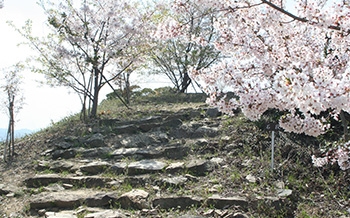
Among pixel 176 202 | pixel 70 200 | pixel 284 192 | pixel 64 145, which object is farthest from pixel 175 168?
pixel 64 145

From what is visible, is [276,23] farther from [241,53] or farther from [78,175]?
[78,175]

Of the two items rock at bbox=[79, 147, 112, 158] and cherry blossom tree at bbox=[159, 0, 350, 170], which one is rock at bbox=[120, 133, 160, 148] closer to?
rock at bbox=[79, 147, 112, 158]

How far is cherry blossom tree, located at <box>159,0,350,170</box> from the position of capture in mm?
2379

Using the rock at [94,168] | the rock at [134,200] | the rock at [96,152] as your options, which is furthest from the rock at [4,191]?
the rock at [134,200]

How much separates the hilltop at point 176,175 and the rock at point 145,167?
0.02 m

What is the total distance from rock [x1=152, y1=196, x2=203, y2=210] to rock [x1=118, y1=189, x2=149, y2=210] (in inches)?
6.9

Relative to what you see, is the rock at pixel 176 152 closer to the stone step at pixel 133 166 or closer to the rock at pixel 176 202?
the stone step at pixel 133 166

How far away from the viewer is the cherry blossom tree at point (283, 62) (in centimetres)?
238

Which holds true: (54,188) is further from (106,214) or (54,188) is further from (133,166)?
(106,214)

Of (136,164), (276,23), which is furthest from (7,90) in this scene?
(276,23)

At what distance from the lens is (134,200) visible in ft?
17.3

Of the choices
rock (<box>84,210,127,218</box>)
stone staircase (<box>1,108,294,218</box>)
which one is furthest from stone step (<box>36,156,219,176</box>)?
rock (<box>84,210,127,218</box>)

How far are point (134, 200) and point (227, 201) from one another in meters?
1.39

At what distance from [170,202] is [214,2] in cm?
291
